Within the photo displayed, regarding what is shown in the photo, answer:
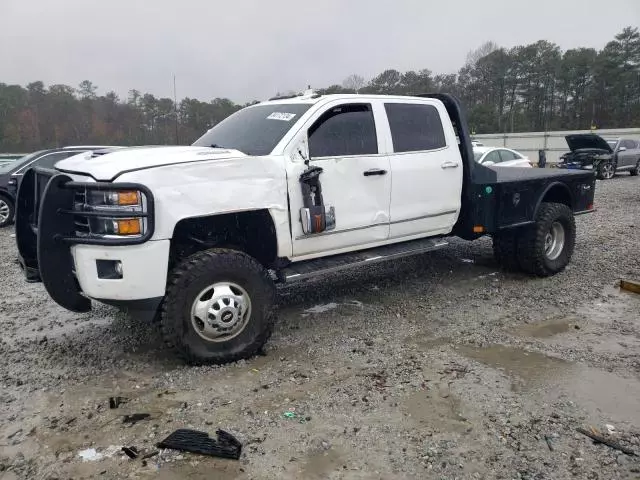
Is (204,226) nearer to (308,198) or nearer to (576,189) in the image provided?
(308,198)

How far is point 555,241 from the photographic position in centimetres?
686

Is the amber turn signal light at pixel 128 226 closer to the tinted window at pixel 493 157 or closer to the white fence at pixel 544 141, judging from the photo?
the tinted window at pixel 493 157

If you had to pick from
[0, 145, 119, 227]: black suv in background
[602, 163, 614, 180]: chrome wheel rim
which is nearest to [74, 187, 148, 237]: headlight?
[0, 145, 119, 227]: black suv in background

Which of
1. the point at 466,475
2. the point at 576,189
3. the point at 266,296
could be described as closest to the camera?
the point at 466,475

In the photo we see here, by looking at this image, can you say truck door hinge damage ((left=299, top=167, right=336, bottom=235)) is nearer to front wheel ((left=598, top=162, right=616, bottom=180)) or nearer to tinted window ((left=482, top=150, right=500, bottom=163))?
tinted window ((left=482, top=150, right=500, bottom=163))

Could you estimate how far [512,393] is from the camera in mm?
3666

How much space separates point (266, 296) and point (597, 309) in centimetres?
343

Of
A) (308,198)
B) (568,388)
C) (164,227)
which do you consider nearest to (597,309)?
(568,388)

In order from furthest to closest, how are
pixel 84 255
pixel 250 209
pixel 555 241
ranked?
pixel 555 241
pixel 250 209
pixel 84 255

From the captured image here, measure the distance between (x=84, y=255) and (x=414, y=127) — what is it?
334cm

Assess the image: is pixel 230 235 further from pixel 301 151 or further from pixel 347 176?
pixel 347 176

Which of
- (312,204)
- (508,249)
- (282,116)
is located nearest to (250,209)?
(312,204)

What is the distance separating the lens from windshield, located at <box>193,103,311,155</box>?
4.60 metres

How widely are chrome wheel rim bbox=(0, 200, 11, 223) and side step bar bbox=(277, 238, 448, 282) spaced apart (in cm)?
968
